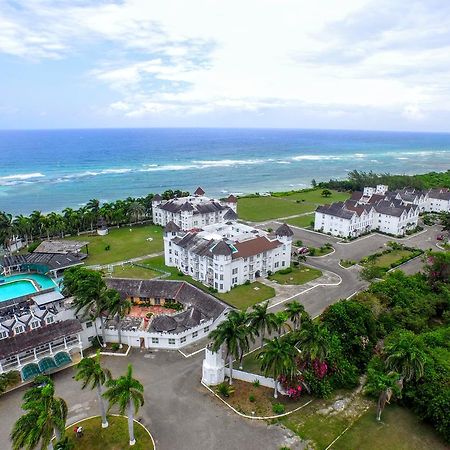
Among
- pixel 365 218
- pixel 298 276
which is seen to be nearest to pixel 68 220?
pixel 298 276

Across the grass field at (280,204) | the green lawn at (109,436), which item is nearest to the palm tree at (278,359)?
the green lawn at (109,436)

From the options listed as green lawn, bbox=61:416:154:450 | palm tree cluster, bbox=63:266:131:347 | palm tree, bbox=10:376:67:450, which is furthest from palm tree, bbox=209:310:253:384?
palm tree, bbox=10:376:67:450

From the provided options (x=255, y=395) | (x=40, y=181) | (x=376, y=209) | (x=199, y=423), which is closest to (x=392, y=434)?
(x=255, y=395)

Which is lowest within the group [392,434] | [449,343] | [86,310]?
[392,434]

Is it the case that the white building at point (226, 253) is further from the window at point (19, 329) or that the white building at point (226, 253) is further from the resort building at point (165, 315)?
the window at point (19, 329)

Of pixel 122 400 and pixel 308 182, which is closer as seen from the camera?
pixel 122 400

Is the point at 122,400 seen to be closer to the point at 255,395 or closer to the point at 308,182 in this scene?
the point at 255,395

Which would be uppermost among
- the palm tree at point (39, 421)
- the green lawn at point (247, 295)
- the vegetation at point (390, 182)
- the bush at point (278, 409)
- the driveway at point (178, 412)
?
the vegetation at point (390, 182)
